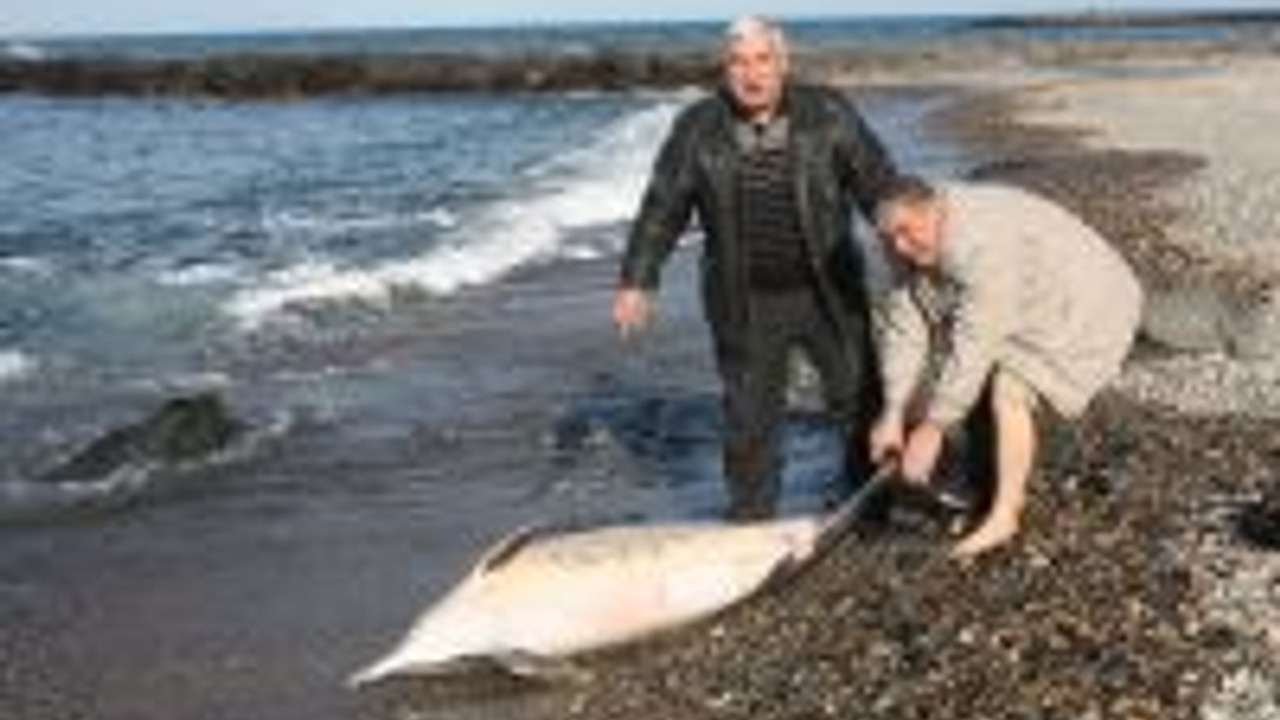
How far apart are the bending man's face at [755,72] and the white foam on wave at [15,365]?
28.0 ft

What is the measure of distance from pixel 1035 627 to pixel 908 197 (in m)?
1.44


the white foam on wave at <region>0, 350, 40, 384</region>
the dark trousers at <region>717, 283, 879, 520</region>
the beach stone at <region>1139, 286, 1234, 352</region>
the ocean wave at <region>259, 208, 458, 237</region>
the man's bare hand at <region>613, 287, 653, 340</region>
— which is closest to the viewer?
the man's bare hand at <region>613, 287, 653, 340</region>

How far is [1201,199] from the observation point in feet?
73.6

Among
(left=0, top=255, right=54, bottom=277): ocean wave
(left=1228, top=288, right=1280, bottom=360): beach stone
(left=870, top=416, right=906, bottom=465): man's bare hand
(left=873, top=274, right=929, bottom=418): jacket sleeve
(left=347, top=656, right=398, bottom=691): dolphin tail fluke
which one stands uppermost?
(left=873, top=274, right=929, bottom=418): jacket sleeve

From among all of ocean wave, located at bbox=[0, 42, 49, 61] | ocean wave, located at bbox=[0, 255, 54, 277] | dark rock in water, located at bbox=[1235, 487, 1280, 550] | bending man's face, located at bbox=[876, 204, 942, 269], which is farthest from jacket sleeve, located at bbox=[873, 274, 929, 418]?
ocean wave, located at bbox=[0, 42, 49, 61]

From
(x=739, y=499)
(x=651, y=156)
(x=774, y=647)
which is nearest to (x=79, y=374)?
(x=739, y=499)

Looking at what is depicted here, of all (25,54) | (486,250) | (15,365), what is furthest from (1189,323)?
(25,54)

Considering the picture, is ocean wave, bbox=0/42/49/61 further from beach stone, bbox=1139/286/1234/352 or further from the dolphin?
the dolphin

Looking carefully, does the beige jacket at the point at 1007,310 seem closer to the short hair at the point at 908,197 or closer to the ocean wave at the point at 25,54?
the short hair at the point at 908,197

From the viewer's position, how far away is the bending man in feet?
28.4

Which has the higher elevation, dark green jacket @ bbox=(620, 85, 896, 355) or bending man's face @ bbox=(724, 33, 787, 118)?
bending man's face @ bbox=(724, 33, 787, 118)

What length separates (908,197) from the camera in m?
8.52

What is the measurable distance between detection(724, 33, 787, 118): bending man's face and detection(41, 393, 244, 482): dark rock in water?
486cm

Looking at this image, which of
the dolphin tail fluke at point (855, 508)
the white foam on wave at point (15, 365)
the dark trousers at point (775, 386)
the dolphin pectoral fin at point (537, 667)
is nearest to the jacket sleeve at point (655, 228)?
the dark trousers at point (775, 386)
